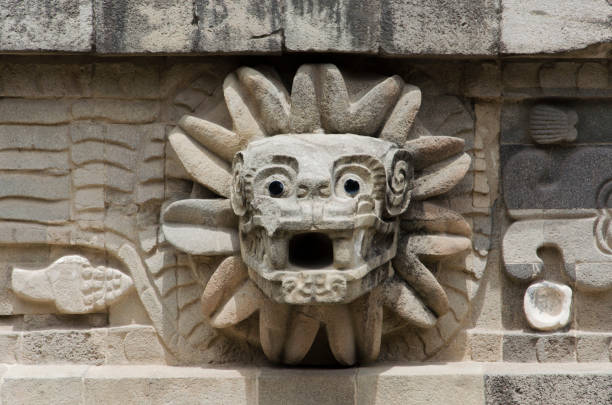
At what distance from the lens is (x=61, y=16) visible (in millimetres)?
4613

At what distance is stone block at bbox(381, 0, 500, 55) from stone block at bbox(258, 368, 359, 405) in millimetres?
1354

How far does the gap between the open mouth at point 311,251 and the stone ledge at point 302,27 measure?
0.76 metres

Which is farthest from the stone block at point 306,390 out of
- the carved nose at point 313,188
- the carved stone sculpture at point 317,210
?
the carved nose at point 313,188

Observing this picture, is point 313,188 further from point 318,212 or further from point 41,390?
point 41,390

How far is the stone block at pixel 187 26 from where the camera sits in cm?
459

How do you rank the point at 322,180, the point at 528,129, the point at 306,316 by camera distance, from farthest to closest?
the point at 528,129 < the point at 306,316 < the point at 322,180

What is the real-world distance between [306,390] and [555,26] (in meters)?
1.79

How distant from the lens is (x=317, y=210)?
425 centimetres

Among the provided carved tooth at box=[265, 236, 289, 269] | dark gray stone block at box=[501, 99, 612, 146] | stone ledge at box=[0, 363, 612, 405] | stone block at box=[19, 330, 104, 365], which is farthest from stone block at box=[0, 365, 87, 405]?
dark gray stone block at box=[501, 99, 612, 146]

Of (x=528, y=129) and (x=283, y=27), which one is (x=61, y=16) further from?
(x=528, y=129)

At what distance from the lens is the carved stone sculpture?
4.30m

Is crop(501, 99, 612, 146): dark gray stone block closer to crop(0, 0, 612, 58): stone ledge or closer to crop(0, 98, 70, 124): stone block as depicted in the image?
crop(0, 0, 612, 58): stone ledge

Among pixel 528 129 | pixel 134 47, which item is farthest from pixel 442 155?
pixel 134 47

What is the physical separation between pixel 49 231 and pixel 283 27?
1.31 m
